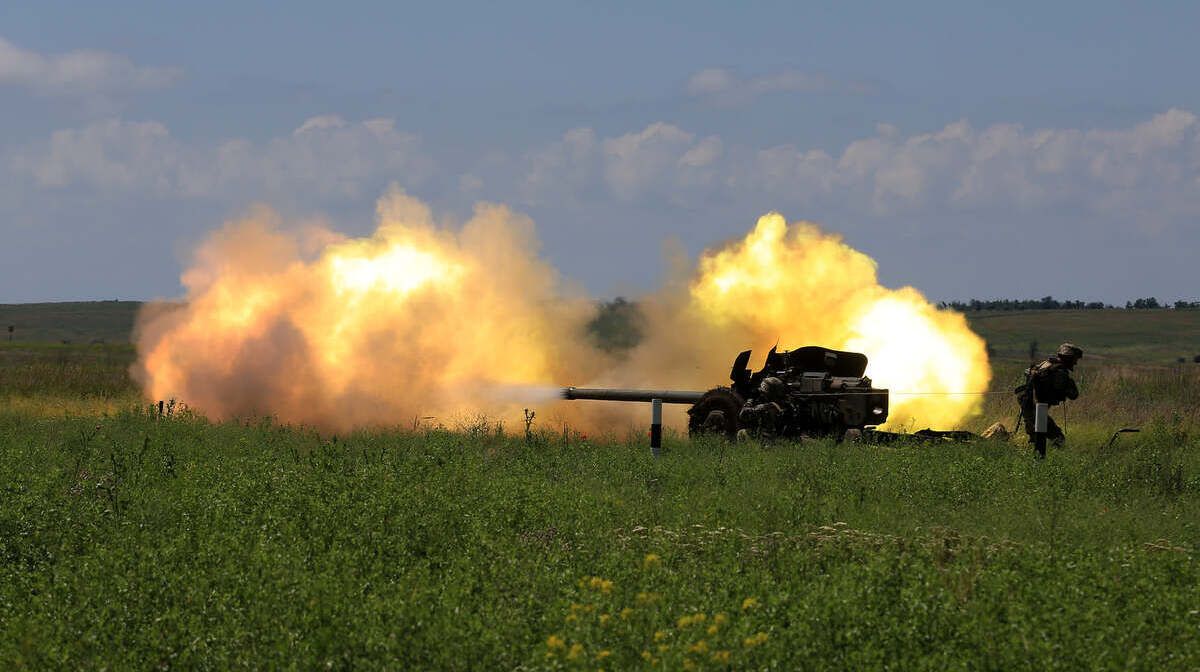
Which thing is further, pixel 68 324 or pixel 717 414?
pixel 68 324

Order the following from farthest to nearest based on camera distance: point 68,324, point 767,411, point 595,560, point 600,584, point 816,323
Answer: point 68,324 → point 816,323 → point 767,411 → point 595,560 → point 600,584

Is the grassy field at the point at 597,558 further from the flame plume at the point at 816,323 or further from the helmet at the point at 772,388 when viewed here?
the flame plume at the point at 816,323

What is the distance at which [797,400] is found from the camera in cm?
2352

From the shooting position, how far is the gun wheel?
24.0m

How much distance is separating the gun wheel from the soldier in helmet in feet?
1.52

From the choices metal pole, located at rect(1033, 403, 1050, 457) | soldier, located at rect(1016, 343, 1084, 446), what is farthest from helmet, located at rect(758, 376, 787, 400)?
metal pole, located at rect(1033, 403, 1050, 457)

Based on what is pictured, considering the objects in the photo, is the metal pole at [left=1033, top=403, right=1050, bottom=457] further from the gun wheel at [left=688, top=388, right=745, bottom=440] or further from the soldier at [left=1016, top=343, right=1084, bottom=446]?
the gun wheel at [left=688, top=388, right=745, bottom=440]

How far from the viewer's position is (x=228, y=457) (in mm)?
18953

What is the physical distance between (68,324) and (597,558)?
587 feet

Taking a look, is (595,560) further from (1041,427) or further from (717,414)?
(717,414)

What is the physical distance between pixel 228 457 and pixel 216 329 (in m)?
14.7

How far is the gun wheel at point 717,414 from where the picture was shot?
24.0 m

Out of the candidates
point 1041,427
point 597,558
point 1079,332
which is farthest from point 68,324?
point 597,558

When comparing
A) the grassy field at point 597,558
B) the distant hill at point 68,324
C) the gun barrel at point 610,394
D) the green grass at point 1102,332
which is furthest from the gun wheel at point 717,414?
the distant hill at point 68,324
